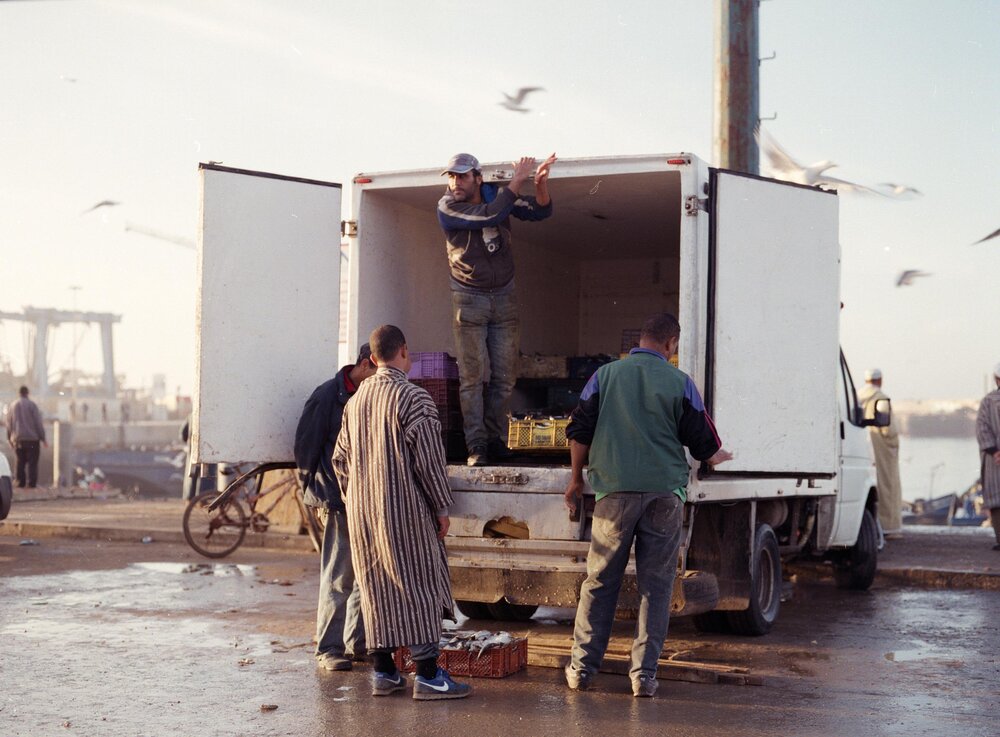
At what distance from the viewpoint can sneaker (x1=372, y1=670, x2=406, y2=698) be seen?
620 centimetres

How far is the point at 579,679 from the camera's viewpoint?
6.38m

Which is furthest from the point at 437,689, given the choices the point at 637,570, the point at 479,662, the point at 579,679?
the point at 637,570

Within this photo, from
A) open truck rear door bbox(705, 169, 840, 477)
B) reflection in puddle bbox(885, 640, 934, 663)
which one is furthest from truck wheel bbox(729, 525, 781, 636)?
reflection in puddle bbox(885, 640, 934, 663)

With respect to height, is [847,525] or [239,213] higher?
[239,213]

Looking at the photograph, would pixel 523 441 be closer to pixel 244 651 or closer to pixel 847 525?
pixel 244 651

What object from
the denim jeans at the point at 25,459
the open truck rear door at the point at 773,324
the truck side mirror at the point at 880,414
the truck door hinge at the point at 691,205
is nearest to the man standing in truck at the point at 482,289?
the truck door hinge at the point at 691,205

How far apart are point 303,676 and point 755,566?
295 cm

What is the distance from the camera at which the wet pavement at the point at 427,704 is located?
567 centimetres

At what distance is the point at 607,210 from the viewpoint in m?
9.32

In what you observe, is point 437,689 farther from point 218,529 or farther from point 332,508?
point 218,529

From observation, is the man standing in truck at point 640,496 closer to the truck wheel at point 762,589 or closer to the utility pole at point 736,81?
the truck wheel at point 762,589

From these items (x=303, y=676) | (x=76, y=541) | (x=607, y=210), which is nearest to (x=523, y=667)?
(x=303, y=676)

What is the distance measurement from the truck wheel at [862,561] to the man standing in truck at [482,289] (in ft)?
13.2

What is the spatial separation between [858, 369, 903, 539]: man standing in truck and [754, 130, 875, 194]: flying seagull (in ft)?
8.52
